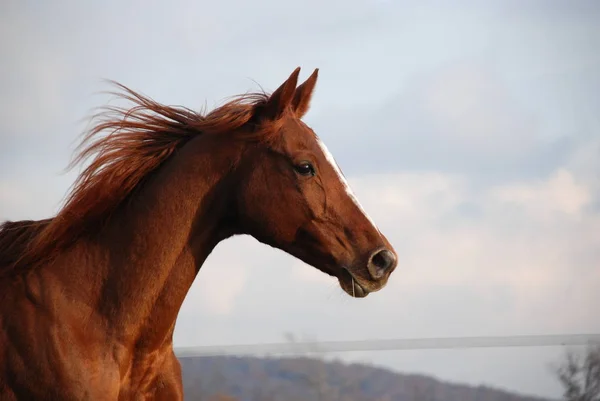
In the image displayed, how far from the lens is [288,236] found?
3.11 m

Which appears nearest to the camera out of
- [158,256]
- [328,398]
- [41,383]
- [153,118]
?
[41,383]

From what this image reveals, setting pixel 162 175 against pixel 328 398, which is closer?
pixel 162 175

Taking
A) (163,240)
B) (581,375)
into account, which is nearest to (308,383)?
(581,375)

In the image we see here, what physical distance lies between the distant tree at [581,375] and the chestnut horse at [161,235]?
10.9 ft

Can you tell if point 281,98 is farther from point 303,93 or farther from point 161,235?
point 161,235

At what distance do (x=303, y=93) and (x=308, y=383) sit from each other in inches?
109

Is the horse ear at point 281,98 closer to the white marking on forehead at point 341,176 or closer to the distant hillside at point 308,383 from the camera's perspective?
the white marking on forehead at point 341,176

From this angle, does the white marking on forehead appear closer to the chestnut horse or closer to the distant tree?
the chestnut horse

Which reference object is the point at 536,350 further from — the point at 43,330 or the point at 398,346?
the point at 43,330

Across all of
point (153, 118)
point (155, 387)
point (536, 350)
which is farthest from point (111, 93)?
point (536, 350)

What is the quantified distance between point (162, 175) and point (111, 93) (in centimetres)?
54

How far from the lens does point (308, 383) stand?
5508mm

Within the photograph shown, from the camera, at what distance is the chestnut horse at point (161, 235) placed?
2928 millimetres

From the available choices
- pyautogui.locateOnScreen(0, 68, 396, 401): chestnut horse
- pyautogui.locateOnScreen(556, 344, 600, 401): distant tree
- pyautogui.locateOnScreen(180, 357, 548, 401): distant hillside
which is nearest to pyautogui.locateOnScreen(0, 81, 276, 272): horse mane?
pyautogui.locateOnScreen(0, 68, 396, 401): chestnut horse
